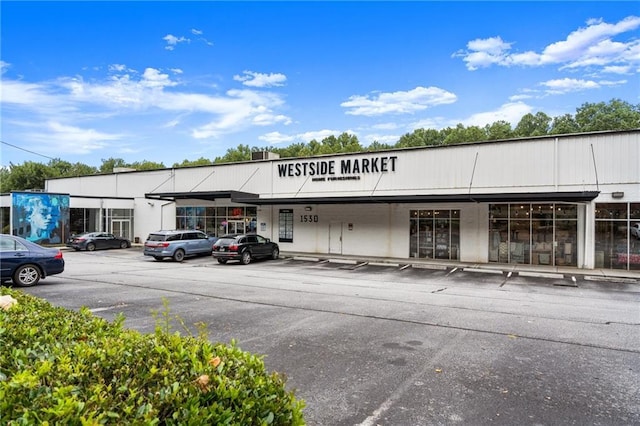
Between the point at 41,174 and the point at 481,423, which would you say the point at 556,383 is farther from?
the point at 41,174

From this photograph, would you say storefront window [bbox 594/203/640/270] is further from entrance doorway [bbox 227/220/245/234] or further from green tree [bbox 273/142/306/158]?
green tree [bbox 273/142/306/158]

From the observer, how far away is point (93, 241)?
99.0ft

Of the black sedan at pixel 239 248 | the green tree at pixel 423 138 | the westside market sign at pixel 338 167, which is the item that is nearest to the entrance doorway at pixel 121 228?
the westside market sign at pixel 338 167

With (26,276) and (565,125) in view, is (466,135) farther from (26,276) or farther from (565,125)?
(26,276)

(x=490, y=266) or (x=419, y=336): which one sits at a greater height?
(x=419, y=336)

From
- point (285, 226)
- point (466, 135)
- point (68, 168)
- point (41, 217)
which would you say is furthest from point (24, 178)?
point (466, 135)

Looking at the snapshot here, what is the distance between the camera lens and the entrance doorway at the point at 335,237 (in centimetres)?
2756

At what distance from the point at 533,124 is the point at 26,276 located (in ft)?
273

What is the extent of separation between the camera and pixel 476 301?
11.8 meters

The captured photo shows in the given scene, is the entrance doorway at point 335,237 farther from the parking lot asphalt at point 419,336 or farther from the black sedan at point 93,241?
the black sedan at point 93,241

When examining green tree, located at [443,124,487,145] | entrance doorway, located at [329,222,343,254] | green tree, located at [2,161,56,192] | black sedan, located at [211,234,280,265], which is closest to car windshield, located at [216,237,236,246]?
black sedan, located at [211,234,280,265]

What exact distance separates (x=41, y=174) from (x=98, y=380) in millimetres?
81408

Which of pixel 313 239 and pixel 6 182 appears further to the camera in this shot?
pixel 6 182

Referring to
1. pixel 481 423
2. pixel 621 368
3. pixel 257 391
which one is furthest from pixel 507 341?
pixel 257 391
